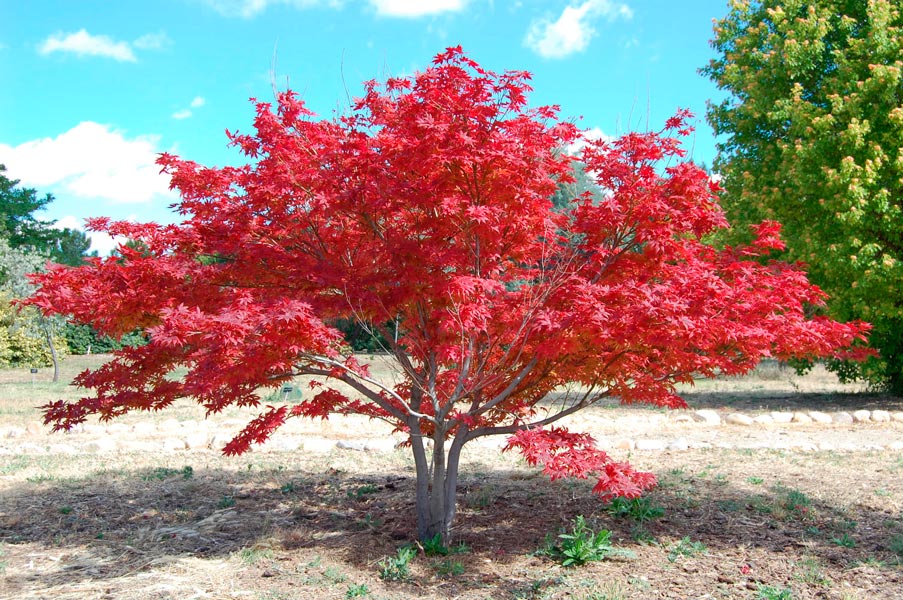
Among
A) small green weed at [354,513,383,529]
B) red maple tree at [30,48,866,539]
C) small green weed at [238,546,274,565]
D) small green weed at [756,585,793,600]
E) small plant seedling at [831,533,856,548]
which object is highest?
red maple tree at [30,48,866,539]

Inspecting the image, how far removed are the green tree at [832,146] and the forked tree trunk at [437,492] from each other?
9748mm

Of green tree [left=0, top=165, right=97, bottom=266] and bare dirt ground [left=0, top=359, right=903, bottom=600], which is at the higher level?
green tree [left=0, top=165, right=97, bottom=266]

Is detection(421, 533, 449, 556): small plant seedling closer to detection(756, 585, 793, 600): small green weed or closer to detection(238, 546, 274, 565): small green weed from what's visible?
detection(238, 546, 274, 565): small green weed

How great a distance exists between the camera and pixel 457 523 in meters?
6.49

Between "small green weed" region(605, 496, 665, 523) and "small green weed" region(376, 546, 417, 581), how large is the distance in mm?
2073

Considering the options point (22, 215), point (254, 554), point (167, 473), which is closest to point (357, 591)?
point (254, 554)

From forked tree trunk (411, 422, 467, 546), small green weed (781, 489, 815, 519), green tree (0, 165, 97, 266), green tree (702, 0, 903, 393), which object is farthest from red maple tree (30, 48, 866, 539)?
green tree (0, 165, 97, 266)

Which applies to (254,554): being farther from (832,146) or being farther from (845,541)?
(832,146)

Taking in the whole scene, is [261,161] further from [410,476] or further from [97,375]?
[410,476]

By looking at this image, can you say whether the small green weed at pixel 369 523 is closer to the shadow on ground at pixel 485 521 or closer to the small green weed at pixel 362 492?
the shadow on ground at pixel 485 521

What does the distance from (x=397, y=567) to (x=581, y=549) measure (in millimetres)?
1389

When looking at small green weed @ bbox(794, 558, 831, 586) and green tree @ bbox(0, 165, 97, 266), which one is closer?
small green weed @ bbox(794, 558, 831, 586)

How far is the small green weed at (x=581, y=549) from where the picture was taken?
527 centimetres

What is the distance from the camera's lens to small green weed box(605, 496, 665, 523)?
630cm
